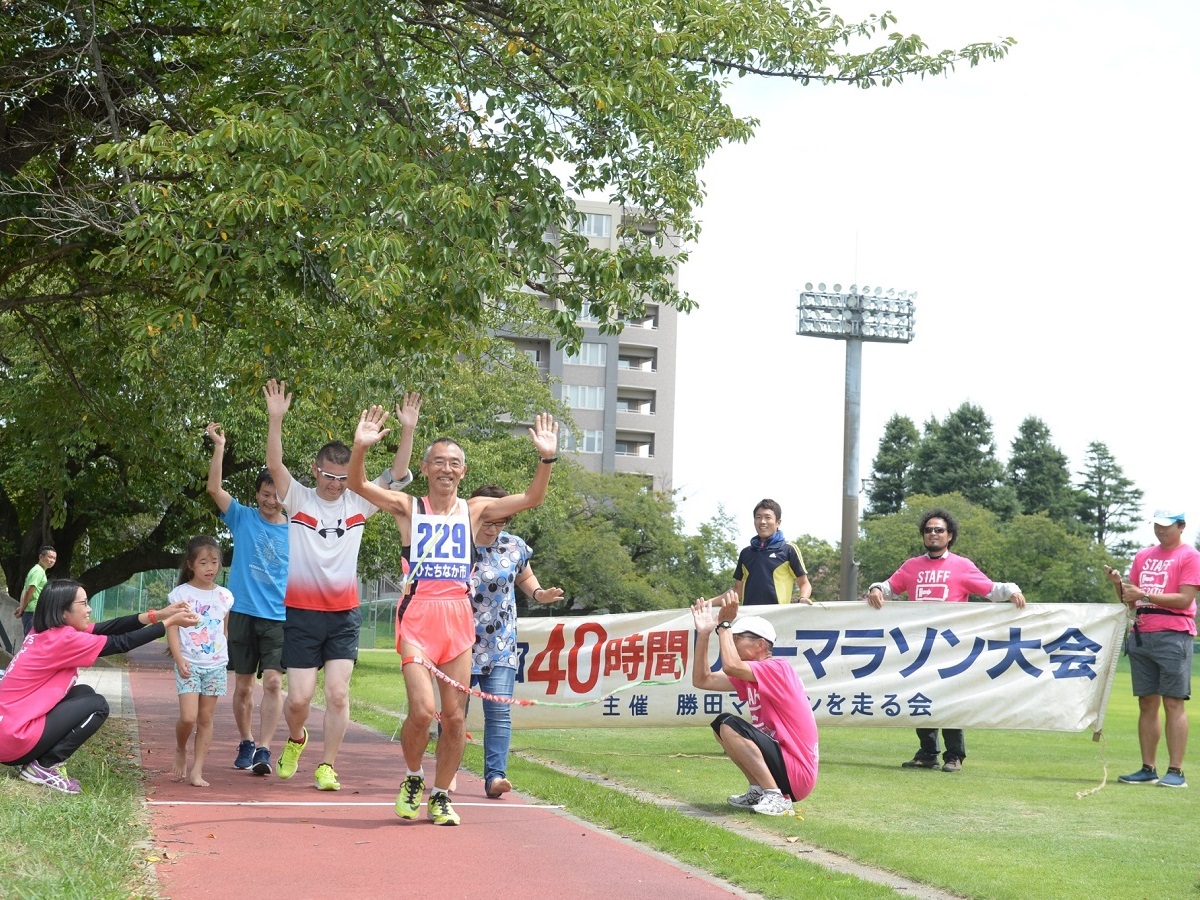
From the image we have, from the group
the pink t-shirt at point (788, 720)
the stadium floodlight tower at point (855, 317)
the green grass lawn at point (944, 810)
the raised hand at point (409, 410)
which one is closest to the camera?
the green grass lawn at point (944, 810)

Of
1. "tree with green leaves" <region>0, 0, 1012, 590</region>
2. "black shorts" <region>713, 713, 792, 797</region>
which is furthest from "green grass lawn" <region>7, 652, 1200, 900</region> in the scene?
"tree with green leaves" <region>0, 0, 1012, 590</region>

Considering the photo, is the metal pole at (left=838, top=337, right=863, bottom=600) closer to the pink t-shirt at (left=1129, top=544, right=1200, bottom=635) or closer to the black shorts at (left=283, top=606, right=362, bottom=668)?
the pink t-shirt at (left=1129, top=544, right=1200, bottom=635)

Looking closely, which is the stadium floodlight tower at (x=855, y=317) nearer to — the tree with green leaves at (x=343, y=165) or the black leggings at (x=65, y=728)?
the tree with green leaves at (x=343, y=165)

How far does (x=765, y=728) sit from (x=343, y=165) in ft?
15.4

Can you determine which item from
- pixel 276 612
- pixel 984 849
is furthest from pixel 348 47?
pixel 984 849

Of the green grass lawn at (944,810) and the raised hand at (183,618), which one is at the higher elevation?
the raised hand at (183,618)

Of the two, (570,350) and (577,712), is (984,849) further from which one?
(570,350)

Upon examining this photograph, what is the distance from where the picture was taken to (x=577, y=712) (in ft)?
38.7

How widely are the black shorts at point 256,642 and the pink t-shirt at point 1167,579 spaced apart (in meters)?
6.25

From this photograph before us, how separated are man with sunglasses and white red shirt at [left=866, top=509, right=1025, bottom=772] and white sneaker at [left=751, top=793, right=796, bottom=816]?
3184mm

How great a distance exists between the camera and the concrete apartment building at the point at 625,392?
87375mm

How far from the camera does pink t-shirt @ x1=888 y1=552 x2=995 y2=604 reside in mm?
11219

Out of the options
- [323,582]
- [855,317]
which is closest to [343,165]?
[323,582]

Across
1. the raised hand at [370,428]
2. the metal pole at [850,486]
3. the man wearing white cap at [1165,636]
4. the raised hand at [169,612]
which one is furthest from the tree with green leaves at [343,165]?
the metal pole at [850,486]
